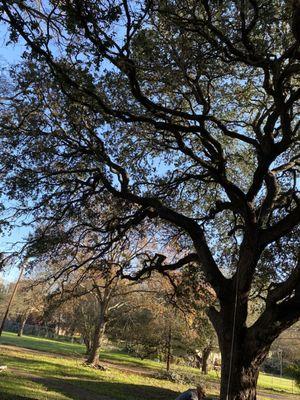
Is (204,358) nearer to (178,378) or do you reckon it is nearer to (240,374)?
(178,378)

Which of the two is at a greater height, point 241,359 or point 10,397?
point 241,359

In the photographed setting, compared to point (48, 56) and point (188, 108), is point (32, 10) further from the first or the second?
point (188, 108)

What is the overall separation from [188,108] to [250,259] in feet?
14.5

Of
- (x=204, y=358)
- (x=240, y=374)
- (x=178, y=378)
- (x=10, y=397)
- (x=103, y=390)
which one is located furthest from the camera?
(x=204, y=358)

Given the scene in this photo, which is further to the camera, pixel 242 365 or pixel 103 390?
pixel 103 390

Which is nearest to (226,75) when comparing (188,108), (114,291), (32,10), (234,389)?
(188,108)

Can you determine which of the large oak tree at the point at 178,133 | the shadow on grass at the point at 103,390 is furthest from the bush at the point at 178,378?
the large oak tree at the point at 178,133

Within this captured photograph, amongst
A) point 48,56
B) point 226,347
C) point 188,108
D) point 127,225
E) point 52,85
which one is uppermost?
point 188,108

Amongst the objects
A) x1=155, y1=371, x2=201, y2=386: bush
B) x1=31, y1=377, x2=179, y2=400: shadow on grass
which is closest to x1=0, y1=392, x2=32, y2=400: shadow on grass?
x1=31, y1=377, x2=179, y2=400: shadow on grass

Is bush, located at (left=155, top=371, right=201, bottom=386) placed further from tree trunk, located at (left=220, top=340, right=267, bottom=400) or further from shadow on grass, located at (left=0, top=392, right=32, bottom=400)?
tree trunk, located at (left=220, top=340, right=267, bottom=400)

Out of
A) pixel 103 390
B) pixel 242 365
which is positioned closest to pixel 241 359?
pixel 242 365

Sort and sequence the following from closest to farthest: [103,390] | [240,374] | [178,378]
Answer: [240,374] → [103,390] → [178,378]

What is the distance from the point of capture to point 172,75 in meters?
9.14

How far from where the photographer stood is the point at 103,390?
60.0 ft
